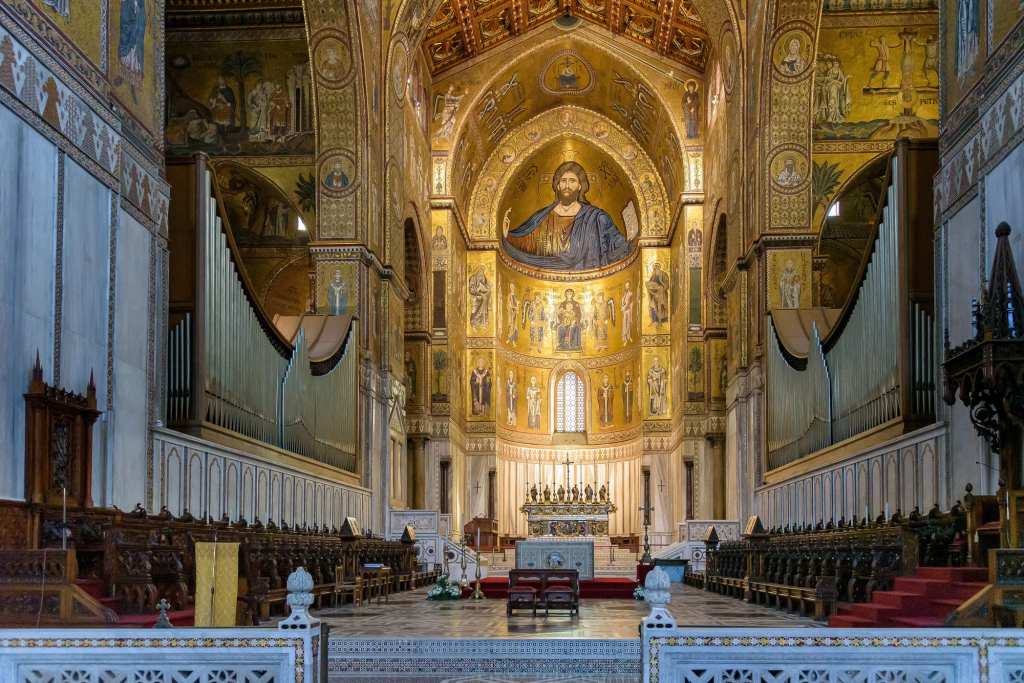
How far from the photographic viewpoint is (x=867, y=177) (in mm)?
25625

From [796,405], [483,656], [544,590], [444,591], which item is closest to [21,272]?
[483,656]

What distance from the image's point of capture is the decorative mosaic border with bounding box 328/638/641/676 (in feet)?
34.7

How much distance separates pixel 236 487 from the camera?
56.7 feet

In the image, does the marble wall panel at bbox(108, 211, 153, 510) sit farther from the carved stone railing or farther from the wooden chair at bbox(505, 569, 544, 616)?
the carved stone railing

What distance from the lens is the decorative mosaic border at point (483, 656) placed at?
34.7ft

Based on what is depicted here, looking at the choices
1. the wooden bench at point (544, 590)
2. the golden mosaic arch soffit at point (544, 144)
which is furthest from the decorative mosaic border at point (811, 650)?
the golden mosaic arch soffit at point (544, 144)

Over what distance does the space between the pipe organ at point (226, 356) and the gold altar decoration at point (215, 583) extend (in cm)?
598

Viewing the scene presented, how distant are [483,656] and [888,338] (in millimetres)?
7814

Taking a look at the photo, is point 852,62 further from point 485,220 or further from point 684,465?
point 485,220

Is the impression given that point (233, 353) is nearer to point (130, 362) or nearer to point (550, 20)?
point (130, 362)

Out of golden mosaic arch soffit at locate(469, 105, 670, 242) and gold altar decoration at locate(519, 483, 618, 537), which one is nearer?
gold altar decoration at locate(519, 483, 618, 537)

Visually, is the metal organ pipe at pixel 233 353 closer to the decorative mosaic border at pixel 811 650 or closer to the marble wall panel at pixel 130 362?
the marble wall panel at pixel 130 362

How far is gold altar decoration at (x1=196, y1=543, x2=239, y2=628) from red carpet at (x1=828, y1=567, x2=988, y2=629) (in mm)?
5572

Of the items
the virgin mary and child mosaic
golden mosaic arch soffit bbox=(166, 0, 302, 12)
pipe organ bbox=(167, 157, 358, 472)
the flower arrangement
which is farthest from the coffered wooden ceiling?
the flower arrangement
